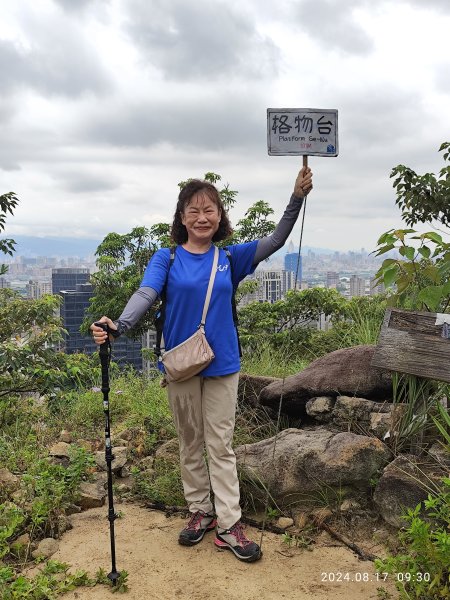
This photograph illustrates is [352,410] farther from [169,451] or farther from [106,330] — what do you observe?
[106,330]

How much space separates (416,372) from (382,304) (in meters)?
4.46

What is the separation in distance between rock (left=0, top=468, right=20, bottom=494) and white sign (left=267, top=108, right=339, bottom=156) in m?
2.97

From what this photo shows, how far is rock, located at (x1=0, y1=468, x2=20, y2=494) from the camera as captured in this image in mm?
3854

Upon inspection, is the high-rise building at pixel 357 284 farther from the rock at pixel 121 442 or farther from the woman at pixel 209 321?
the woman at pixel 209 321

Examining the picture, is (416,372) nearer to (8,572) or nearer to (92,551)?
(92,551)

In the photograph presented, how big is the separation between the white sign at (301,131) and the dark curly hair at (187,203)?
0.46m

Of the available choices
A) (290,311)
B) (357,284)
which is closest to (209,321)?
(290,311)

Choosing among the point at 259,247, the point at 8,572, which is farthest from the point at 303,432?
the point at 8,572

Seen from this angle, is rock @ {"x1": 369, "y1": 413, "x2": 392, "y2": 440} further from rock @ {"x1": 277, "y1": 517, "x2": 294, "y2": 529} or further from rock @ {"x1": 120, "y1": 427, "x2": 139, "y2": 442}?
rock @ {"x1": 120, "y1": 427, "x2": 139, "y2": 442}

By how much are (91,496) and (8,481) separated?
63 cm

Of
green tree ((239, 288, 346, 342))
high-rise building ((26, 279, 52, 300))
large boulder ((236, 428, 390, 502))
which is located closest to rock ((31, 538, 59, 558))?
large boulder ((236, 428, 390, 502))

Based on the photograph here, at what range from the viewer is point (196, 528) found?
11.0ft

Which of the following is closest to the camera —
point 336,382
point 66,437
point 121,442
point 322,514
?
point 322,514

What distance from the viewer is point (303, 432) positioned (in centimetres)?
395
